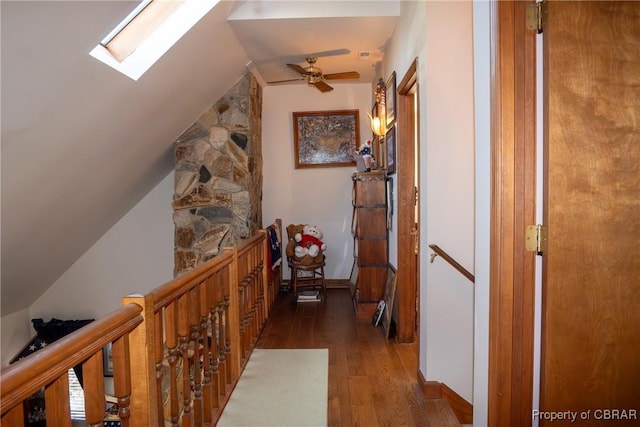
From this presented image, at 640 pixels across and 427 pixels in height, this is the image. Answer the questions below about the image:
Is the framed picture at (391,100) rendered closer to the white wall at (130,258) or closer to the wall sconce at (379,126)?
the wall sconce at (379,126)

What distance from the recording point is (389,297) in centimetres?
362

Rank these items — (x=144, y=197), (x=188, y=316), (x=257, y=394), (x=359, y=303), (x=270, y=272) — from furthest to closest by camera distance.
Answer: (x=144, y=197) < (x=270, y=272) < (x=359, y=303) < (x=257, y=394) < (x=188, y=316)

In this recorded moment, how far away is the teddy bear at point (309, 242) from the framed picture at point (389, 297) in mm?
1146

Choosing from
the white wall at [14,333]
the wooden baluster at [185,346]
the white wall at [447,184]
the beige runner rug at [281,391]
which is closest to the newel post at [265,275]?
the beige runner rug at [281,391]

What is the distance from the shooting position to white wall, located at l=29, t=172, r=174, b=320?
4676mm

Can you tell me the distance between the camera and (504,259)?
1280mm

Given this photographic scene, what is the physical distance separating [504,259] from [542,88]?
533mm

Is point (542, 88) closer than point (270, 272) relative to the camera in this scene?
Yes

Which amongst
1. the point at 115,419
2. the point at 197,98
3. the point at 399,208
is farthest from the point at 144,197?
the point at 399,208

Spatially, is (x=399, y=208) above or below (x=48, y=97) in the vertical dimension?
below

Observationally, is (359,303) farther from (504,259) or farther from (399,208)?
(504,259)

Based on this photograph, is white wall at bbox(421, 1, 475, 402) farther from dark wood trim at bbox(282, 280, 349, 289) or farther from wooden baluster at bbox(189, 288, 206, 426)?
dark wood trim at bbox(282, 280, 349, 289)

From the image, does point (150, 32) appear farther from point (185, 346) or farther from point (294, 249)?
point (294, 249)

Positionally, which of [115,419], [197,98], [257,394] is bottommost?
[115,419]
